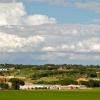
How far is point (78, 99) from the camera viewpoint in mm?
128875

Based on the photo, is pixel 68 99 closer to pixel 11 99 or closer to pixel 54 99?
pixel 54 99

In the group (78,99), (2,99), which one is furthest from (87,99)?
(2,99)

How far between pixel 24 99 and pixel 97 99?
16.9m

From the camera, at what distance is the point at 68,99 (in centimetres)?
12975

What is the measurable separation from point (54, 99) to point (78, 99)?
5.65 metres

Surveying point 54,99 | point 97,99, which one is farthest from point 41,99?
point 97,99

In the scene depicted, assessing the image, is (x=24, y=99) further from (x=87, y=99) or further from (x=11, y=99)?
(x=87, y=99)

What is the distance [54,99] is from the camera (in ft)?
424

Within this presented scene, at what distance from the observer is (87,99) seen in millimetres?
128375

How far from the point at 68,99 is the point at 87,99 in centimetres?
462

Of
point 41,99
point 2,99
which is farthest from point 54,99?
point 2,99

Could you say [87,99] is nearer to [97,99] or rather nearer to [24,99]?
[97,99]

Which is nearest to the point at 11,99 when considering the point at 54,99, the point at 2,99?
the point at 2,99

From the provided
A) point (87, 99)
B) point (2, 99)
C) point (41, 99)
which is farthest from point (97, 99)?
point (2, 99)
